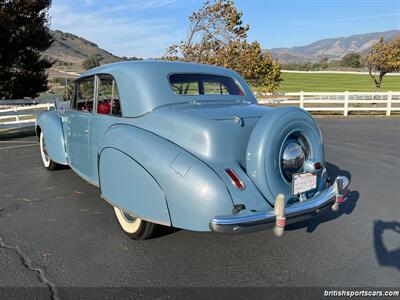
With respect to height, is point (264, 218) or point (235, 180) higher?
point (235, 180)

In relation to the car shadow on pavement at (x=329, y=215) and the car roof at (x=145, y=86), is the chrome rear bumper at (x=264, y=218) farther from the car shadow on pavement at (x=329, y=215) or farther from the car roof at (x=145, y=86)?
the car roof at (x=145, y=86)

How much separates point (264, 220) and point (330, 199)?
868mm

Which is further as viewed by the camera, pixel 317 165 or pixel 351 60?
pixel 351 60

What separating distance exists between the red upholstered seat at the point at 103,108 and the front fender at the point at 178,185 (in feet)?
3.39

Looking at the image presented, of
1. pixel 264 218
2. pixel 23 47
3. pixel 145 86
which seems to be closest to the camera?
pixel 264 218

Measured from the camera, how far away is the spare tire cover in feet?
10.2

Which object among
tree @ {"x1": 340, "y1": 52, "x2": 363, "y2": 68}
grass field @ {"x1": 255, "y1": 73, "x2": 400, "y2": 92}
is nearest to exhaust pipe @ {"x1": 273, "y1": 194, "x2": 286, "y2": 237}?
grass field @ {"x1": 255, "y1": 73, "x2": 400, "y2": 92}

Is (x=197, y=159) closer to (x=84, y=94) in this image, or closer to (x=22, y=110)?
(x=84, y=94)

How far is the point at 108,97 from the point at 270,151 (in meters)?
2.05

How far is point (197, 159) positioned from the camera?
3.10m

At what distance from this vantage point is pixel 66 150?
5230 mm

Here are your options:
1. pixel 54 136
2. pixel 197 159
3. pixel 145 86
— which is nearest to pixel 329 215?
pixel 197 159

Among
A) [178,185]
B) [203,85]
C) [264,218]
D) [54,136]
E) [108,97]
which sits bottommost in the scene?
[264,218]

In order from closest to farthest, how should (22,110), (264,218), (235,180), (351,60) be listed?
(264,218), (235,180), (22,110), (351,60)
